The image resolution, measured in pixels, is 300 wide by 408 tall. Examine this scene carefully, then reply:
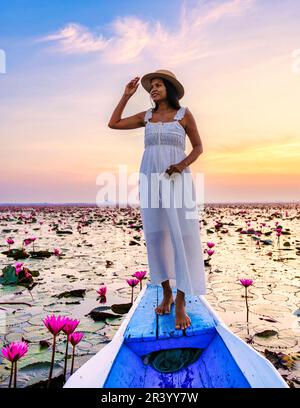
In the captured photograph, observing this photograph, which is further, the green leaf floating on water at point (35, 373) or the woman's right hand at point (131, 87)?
the woman's right hand at point (131, 87)

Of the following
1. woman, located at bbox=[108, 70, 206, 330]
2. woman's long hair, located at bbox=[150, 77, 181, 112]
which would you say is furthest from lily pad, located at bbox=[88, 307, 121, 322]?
woman's long hair, located at bbox=[150, 77, 181, 112]

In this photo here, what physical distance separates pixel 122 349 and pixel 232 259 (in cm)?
526

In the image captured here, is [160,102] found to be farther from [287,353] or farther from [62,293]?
[62,293]

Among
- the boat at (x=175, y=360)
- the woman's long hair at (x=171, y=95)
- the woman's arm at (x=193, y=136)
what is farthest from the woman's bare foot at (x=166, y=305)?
the woman's long hair at (x=171, y=95)

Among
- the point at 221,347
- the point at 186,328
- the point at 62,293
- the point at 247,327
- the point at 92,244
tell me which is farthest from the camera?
the point at 92,244

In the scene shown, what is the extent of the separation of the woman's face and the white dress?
0.62 ft

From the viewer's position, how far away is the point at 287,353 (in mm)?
2781

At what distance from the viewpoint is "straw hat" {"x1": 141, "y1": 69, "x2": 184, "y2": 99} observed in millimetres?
2834

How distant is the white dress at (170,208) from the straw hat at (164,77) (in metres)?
0.20

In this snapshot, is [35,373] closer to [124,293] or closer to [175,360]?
[175,360]

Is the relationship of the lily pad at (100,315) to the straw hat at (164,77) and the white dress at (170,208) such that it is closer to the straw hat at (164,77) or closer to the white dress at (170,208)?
the white dress at (170,208)

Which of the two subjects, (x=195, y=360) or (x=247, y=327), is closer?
(x=195, y=360)

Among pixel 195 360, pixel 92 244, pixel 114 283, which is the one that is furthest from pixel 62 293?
pixel 92 244

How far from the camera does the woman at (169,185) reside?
271 cm
